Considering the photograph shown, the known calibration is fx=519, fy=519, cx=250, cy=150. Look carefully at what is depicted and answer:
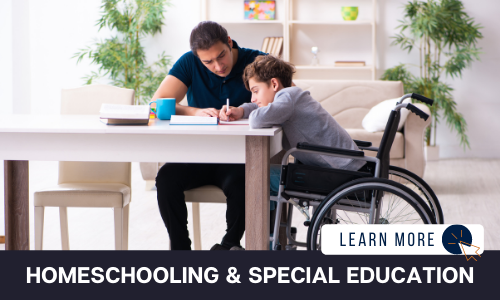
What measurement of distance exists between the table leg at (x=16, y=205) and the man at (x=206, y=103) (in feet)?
1.78

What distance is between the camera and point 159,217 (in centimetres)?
297

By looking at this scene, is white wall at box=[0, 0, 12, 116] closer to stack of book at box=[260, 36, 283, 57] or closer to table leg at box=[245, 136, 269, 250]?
stack of book at box=[260, 36, 283, 57]

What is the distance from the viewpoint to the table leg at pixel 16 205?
75.6 inches

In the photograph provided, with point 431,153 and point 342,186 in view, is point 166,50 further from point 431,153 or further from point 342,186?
point 342,186

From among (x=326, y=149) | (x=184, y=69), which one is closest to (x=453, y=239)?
(x=326, y=149)

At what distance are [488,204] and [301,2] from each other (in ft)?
10.3

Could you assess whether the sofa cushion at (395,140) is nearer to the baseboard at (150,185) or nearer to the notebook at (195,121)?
the baseboard at (150,185)

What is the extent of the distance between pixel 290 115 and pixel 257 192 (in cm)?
28

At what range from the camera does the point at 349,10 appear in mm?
5273

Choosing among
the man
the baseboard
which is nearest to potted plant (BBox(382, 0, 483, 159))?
the baseboard

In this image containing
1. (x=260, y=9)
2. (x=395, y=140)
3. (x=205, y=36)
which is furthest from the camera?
(x=260, y=9)

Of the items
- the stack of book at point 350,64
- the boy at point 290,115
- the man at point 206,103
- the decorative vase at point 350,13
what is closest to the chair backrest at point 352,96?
the stack of book at point 350,64

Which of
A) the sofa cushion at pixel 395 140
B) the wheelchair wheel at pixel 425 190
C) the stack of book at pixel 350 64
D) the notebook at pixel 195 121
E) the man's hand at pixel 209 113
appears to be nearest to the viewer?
the notebook at pixel 195 121

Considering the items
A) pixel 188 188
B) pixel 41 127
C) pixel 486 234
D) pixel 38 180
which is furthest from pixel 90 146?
pixel 38 180
